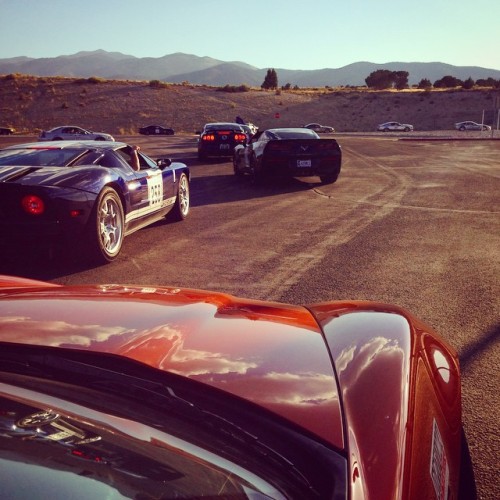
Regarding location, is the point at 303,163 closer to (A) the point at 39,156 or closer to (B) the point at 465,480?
(A) the point at 39,156

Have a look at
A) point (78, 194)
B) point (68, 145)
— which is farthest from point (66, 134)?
point (78, 194)

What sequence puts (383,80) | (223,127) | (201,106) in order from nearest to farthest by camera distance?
(223,127)
(201,106)
(383,80)

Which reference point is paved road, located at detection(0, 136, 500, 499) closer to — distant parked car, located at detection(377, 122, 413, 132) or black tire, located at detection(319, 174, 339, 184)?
black tire, located at detection(319, 174, 339, 184)

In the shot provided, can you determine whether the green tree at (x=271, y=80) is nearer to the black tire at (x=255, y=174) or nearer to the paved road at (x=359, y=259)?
the black tire at (x=255, y=174)

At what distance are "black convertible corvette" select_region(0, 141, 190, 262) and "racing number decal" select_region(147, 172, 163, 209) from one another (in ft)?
0.04

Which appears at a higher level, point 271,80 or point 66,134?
point 271,80

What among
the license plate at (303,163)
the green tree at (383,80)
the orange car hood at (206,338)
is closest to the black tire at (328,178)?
the license plate at (303,163)

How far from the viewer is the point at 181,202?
9.45 meters

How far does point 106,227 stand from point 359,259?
2742 millimetres

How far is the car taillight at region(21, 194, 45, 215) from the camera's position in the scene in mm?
5898

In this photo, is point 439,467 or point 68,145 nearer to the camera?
point 439,467

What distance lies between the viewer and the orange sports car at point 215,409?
1.24 metres

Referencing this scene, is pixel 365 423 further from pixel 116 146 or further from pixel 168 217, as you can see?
pixel 168 217

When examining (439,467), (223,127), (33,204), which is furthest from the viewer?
(223,127)
